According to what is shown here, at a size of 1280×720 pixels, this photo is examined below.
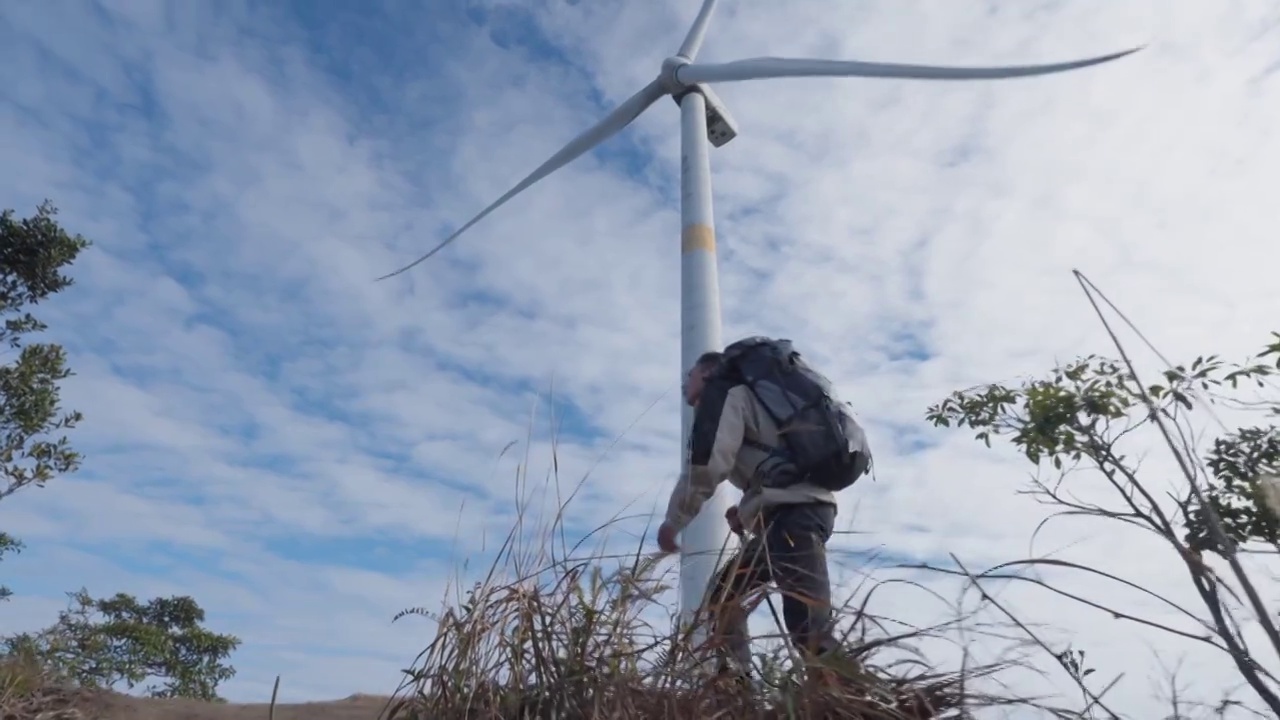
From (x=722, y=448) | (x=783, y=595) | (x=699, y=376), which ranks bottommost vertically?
(x=783, y=595)

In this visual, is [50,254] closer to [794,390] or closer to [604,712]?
[794,390]

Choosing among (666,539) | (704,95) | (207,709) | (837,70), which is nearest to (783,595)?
(666,539)

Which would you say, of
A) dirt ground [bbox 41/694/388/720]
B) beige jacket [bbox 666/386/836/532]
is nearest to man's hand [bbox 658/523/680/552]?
beige jacket [bbox 666/386/836/532]

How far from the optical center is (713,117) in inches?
534

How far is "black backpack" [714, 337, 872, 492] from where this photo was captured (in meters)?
3.72

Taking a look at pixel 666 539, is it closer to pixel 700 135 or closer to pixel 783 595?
pixel 783 595

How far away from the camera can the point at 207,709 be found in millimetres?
5637

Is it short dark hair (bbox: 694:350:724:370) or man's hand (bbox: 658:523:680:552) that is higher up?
short dark hair (bbox: 694:350:724:370)

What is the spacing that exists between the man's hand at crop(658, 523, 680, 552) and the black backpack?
27.1 inches

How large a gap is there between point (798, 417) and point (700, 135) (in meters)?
8.02

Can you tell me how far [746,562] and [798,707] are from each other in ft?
3.56

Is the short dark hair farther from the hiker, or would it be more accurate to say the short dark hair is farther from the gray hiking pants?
the gray hiking pants

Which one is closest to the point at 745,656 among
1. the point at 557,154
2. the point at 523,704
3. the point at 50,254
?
the point at 523,704

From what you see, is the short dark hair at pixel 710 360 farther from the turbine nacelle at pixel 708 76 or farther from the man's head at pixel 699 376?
the turbine nacelle at pixel 708 76
